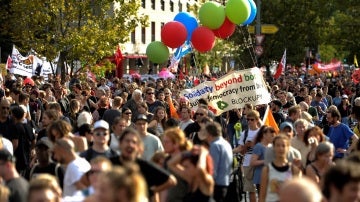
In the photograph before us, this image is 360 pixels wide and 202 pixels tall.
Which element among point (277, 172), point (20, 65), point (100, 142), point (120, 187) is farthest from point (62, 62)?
point (120, 187)

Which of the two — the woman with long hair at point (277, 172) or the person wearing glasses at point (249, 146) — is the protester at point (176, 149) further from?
the person wearing glasses at point (249, 146)

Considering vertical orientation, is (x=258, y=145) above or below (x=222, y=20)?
below

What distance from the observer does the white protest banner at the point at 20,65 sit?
29.9 meters

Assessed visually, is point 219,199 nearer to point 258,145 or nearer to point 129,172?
point 258,145

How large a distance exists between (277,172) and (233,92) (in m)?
8.65

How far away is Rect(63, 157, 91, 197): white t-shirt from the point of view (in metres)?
8.70

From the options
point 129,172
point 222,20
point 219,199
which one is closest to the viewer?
point 129,172

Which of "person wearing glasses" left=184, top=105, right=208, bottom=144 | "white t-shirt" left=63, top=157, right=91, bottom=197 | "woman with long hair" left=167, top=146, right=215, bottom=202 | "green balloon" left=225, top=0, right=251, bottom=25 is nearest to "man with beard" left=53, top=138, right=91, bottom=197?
"white t-shirt" left=63, top=157, right=91, bottom=197

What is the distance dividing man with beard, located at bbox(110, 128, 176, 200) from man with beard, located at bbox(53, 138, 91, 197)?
44 cm

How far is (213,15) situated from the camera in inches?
843

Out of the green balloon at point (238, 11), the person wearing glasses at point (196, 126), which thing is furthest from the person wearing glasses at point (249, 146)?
the green balloon at point (238, 11)

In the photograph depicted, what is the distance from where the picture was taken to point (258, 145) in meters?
11.7

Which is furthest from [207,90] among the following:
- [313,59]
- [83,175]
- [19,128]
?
[313,59]

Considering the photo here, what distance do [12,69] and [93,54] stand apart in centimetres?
504
